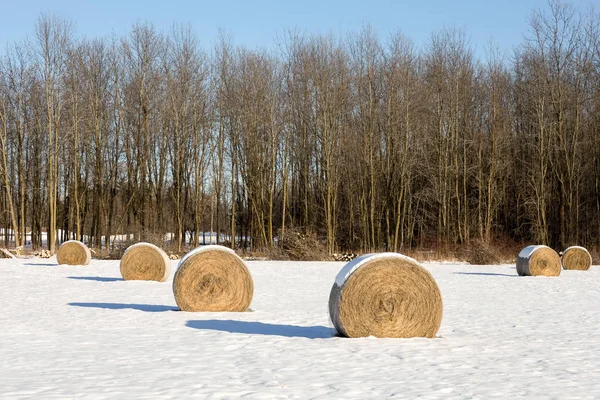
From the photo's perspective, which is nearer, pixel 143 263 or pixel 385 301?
pixel 385 301

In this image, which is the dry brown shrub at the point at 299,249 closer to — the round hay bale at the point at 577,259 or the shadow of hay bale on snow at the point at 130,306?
the round hay bale at the point at 577,259

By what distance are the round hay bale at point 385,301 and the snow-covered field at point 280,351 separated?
10.6 inches

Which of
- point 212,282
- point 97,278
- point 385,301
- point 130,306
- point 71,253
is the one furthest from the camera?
point 71,253

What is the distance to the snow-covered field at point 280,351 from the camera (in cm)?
674

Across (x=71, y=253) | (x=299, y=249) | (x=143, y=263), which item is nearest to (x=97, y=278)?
(x=143, y=263)

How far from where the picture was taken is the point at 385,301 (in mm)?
9922

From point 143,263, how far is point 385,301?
11.6 meters

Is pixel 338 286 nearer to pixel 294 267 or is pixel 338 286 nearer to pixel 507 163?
pixel 294 267

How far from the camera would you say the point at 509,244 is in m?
36.7

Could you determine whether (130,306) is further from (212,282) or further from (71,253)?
(71,253)

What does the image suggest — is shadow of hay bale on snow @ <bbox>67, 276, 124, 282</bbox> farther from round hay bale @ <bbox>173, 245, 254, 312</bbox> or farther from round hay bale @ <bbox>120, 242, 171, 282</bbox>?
round hay bale @ <bbox>173, 245, 254, 312</bbox>

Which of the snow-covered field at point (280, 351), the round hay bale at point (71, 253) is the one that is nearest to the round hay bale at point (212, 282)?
the snow-covered field at point (280, 351)

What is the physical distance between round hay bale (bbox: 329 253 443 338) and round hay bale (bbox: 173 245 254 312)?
3.55 metres

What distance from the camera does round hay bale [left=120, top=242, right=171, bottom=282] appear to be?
Answer: 20109mm
